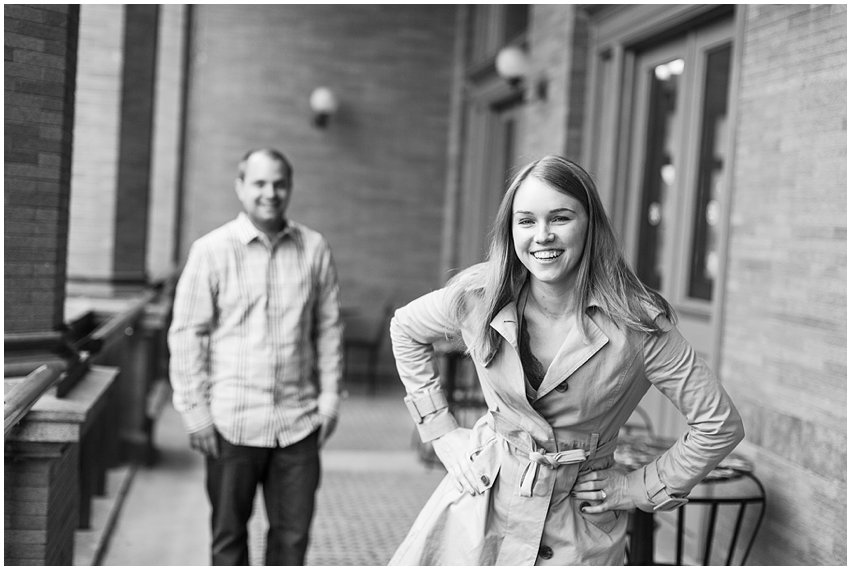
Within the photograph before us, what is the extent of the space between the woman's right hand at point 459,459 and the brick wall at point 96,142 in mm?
4531

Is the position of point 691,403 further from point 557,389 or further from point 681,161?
point 681,161

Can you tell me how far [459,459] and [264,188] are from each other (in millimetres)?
1660

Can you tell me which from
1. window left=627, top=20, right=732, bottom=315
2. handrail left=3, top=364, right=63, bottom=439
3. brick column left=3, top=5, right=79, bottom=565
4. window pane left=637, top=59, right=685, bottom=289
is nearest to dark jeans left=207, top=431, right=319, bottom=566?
brick column left=3, top=5, right=79, bottom=565

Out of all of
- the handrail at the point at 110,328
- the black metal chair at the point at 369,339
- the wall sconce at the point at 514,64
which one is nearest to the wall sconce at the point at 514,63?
the wall sconce at the point at 514,64

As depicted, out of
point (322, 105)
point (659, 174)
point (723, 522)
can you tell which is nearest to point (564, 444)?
point (723, 522)

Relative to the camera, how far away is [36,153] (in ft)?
10.7

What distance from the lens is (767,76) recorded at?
4.04 m

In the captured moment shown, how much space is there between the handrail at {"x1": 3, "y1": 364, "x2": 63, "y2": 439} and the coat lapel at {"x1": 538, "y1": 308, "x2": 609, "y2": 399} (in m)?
1.39

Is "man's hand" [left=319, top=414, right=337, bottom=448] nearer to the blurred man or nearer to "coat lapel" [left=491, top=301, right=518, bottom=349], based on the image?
the blurred man

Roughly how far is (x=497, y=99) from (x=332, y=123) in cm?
211

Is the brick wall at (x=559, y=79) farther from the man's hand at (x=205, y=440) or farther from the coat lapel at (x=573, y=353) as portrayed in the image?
the coat lapel at (x=573, y=353)

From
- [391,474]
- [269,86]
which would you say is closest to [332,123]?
[269,86]

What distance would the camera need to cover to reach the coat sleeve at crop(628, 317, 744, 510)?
207cm

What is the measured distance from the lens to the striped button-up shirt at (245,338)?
3543 millimetres
